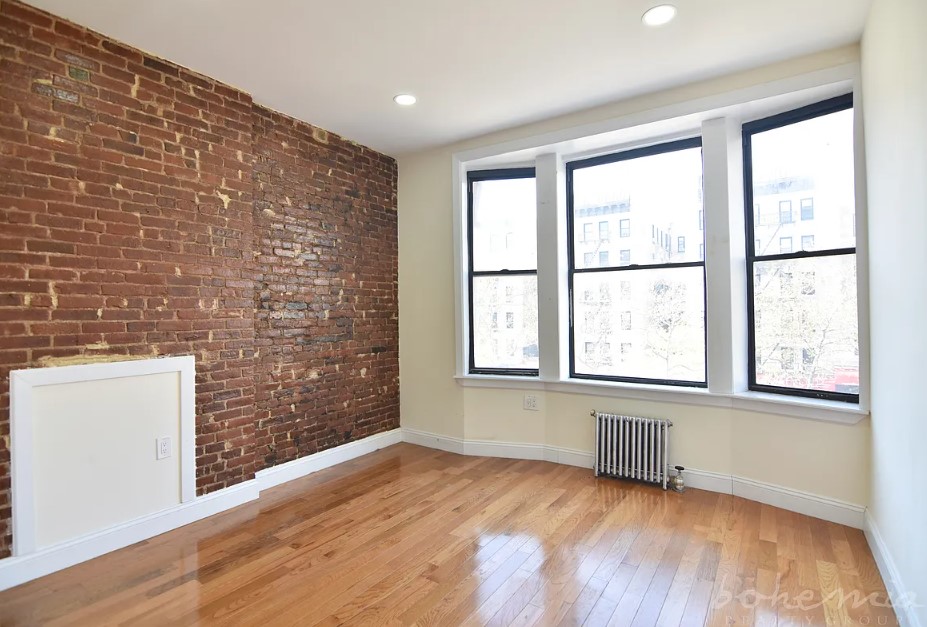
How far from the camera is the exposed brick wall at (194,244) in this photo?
8.00 feet

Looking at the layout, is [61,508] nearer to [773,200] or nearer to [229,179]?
[229,179]

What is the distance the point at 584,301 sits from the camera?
4191 mm

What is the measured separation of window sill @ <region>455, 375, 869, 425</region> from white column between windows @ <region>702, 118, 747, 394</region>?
108mm

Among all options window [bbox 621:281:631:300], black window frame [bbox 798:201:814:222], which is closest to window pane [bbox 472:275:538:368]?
window [bbox 621:281:631:300]

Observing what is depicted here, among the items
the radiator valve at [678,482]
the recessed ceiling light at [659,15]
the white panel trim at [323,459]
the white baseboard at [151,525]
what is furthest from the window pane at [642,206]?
the white baseboard at [151,525]

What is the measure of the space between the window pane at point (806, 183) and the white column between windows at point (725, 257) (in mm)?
137

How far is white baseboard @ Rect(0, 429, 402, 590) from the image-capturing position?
7.75 ft

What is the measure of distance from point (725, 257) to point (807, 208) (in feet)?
1.86

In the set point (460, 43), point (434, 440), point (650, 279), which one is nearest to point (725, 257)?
point (650, 279)

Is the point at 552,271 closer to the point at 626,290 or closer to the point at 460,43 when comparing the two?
the point at 626,290

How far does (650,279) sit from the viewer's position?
386 cm

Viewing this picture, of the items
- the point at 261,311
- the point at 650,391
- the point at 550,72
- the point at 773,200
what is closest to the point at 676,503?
the point at 650,391

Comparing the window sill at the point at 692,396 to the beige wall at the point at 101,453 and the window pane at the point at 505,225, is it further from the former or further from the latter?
the beige wall at the point at 101,453

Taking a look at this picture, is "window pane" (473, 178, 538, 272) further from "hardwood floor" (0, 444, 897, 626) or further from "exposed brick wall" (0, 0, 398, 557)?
"hardwood floor" (0, 444, 897, 626)
